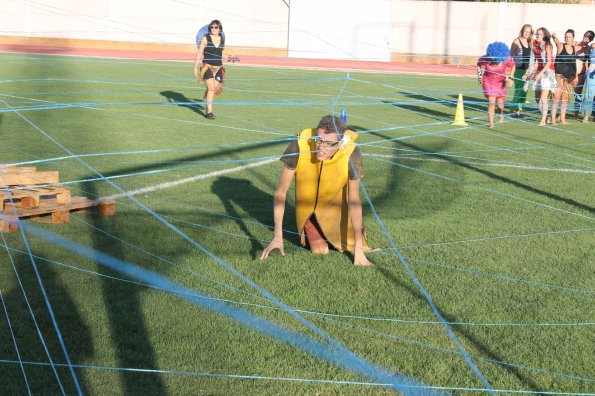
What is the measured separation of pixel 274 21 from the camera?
4391 centimetres

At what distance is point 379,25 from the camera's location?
42.4 metres

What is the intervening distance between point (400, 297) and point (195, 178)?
462 cm

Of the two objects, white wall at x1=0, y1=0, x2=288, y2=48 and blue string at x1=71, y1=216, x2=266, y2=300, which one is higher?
white wall at x1=0, y1=0, x2=288, y2=48

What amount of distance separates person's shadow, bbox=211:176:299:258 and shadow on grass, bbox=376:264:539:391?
3.57 ft

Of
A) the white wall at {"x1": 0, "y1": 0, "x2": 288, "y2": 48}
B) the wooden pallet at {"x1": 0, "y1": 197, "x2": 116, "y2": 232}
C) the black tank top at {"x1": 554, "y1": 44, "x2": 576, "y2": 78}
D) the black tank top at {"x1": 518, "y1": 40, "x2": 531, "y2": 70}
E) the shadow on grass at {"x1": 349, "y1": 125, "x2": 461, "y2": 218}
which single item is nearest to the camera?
the wooden pallet at {"x1": 0, "y1": 197, "x2": 116, "y2": 232}

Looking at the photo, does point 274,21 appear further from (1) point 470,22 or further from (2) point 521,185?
(2) point 521,185

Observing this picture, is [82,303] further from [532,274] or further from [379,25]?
[379,25]

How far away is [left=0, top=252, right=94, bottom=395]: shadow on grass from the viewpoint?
4.33 metres

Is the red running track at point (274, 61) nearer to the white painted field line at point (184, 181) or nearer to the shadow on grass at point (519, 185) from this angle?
the shadow on grass at point (519, 185)

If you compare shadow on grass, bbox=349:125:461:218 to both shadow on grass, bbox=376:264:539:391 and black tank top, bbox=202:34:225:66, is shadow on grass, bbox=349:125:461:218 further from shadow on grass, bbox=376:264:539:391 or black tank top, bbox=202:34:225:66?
black tank top, bbox=202:34:225:66

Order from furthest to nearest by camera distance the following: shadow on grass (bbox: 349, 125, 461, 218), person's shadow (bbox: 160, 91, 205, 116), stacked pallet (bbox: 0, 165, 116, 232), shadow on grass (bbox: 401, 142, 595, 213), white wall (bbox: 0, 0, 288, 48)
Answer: white wall (bbox: 0, 0, 288, 48), person's shadow (bbox: 160, 91, 205, 116), shadow on grass (bbox: 401, 142, 595, 213), shadow on grass (bbox: 349, 125, 461, 218), stacked pallet (bbox: 0, 165, 116, 232)

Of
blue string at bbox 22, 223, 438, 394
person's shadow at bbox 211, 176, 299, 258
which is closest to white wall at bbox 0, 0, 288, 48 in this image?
person's shadow at bbox 211, 176, 299, 258

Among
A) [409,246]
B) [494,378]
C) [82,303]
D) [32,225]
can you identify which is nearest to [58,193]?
[32,225]

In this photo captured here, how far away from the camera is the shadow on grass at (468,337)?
15.2 feet
